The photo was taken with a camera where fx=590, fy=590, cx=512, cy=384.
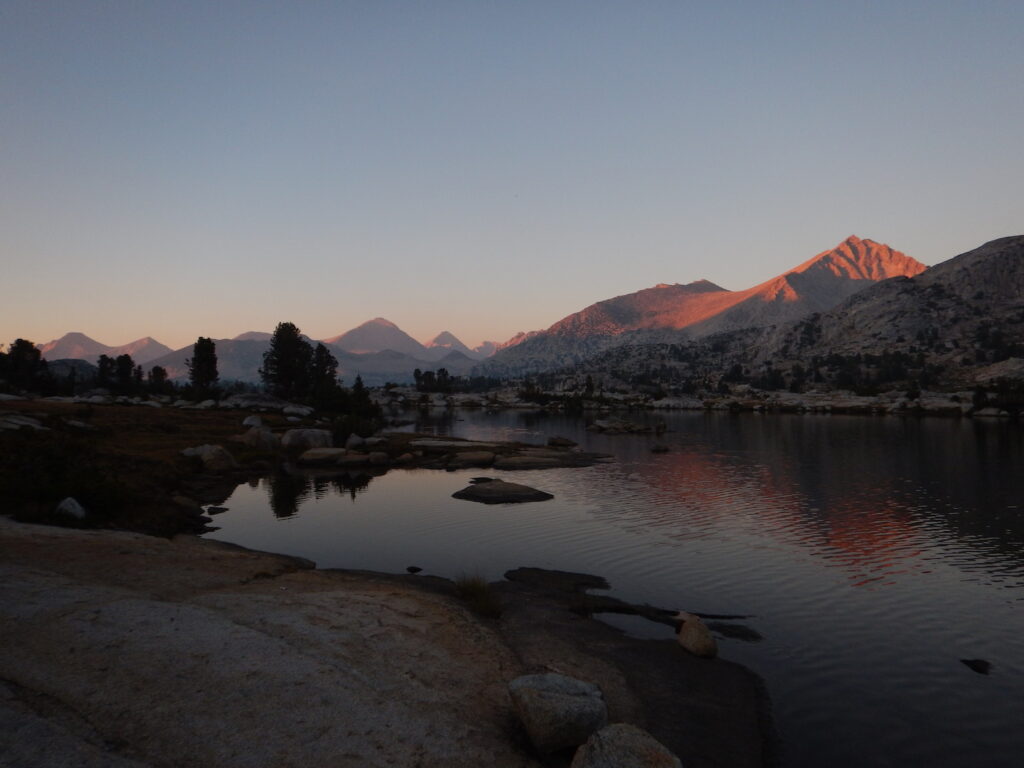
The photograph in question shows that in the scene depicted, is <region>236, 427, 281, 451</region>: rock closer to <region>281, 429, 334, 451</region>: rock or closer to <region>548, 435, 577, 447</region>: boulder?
<region>281, 429, 334, 451</region>: rock

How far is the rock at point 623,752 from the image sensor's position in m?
11.3

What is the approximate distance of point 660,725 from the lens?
15.8 m

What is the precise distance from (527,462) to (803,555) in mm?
41372

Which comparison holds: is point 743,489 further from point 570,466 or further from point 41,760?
point 41,760

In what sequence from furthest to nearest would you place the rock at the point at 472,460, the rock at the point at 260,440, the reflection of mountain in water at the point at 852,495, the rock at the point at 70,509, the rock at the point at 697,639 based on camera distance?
the rock at the point at 260,440 < the rock at the point at 472,460 < the reflection of mountain in water at the point at 852,495 < the rock at the point at 70,509 < the rock at the point at 697,639

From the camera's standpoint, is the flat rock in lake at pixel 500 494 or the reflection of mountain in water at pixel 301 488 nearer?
the reflection of mountain in water at pixel 301 488

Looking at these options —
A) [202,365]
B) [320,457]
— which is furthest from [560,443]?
[202,365]

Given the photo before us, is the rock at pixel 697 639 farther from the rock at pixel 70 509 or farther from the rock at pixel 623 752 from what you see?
the rock at pixel 70 509

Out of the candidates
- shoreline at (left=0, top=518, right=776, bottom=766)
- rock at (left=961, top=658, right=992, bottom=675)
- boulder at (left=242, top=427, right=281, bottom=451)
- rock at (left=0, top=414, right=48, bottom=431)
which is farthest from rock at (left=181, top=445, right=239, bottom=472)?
rock at (left=961, top=658, right=992, bottom=675)

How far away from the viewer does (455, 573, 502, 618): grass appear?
23.0m

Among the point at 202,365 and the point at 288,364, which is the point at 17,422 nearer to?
the point at 288,364

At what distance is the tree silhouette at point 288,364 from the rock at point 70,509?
113442 mm

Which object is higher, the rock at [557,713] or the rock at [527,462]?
the rock at [557,713]

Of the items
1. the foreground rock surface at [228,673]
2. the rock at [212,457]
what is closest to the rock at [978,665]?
the foreground rock surface at [228,673]
